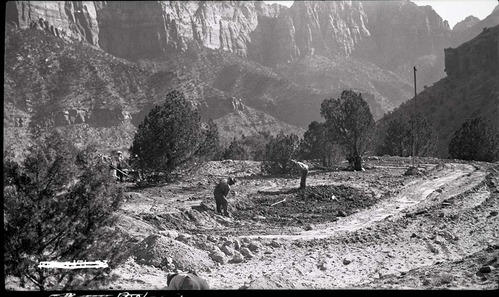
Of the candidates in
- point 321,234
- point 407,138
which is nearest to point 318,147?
point 407,138

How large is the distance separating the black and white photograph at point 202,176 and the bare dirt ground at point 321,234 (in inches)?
2.3

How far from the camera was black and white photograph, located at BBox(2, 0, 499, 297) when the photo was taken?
6.52 m

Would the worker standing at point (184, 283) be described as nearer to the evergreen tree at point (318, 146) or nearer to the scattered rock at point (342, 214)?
the scattered rock at point (342, 214)

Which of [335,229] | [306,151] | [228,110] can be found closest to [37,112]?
[306,151]

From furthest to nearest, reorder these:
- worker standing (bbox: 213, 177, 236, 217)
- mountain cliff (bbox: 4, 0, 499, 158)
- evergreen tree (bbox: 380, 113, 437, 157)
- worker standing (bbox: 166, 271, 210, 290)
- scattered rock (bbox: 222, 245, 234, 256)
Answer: evergreen tree (bbox: 380, 113, 437, 157), mountain cliff (bbox: 4, 0, 499, 158), worker standing (bbox: 213, 177, 236, 217), scattered rock (bbox: 222, 245, 234, 256), worker standing (bbox: 166, 271, 210, 290)

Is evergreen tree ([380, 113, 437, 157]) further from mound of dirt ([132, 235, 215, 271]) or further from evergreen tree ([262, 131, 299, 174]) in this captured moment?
mound of dirt ([132, 235, 215, 271])

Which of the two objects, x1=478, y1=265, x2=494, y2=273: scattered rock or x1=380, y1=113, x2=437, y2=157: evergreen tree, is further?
x1=380, y1=113, x2=437, y2=157: evergreen tree

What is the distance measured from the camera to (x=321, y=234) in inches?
479

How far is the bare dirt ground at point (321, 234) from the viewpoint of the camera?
8281 millimetres

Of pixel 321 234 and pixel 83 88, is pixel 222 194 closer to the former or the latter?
pixel 321 234

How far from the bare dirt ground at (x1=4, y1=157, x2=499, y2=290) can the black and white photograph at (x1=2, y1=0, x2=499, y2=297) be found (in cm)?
6

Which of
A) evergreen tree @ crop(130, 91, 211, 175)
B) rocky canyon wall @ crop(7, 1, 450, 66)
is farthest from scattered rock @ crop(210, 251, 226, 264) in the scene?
evergreen tree @ crop(130, 91, 211, 175)

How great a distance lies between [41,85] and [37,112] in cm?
236

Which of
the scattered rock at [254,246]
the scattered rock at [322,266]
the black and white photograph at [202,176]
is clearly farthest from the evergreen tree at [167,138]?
the scattered rock at [322,266]
